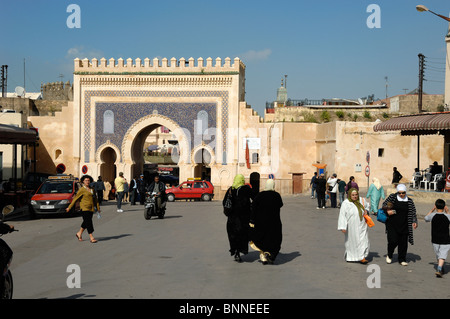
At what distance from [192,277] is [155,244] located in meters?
4.00

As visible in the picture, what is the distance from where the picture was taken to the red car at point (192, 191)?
31.8 metres

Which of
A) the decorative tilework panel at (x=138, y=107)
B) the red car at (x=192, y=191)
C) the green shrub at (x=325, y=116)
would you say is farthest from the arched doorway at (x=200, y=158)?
the green shrub at (x=325, y=116)

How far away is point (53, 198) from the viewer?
770 inches

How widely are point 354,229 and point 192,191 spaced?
70.9 feet

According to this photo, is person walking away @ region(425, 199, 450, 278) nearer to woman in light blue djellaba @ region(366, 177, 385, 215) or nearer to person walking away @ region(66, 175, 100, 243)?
person walking away @ region(66, 175, 100, 243)

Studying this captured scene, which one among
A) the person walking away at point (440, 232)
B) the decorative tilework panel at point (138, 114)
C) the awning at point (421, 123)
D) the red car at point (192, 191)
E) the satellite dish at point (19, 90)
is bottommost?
the red car at point (192, 191)

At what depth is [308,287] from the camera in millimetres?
8328

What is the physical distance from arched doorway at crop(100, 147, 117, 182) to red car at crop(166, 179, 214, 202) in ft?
22.3

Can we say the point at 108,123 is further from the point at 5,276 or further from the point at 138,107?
the point at 5,276

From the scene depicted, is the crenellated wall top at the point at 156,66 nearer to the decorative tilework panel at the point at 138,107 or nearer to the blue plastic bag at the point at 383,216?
the decorative tilework panel at the point at 138,107

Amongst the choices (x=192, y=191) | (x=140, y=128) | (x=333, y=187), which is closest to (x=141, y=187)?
(x=192, y=191)

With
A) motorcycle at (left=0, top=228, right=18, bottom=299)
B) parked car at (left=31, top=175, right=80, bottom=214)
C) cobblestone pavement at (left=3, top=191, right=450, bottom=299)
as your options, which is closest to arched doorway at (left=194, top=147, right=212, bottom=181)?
parked car at (left=31, top=175, right=80, bottom=214)

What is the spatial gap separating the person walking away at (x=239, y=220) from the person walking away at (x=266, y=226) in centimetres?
13

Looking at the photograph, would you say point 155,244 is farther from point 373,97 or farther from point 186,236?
point 373,97
